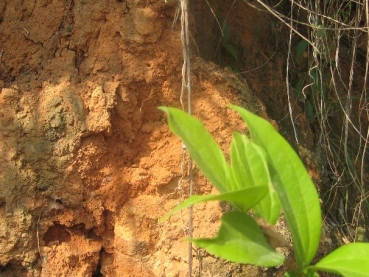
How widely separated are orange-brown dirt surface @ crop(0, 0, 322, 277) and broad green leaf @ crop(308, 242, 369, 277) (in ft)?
2.51

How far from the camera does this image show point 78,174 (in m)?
2.14

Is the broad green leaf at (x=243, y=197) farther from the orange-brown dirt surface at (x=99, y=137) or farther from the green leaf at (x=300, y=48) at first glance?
the green leaf at (x=300, y=48)

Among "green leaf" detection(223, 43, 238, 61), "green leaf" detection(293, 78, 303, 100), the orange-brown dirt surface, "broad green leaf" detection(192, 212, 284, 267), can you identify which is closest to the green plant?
"broad green leaf" detection(192, 212, 284, 267)

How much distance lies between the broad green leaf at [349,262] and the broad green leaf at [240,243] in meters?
0.14

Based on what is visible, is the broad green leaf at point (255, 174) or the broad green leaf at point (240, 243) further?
the broad green leaf at point (255, 174)

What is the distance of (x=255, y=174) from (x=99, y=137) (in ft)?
3.32

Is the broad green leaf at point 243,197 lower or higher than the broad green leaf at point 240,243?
higher

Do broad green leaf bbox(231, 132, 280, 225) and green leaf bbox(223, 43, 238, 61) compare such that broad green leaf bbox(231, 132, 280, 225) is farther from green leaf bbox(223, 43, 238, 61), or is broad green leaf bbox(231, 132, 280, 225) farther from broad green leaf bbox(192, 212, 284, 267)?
green leaf bbox(223, 43, 238, 61)

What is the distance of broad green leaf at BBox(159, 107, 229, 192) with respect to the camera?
123 cm

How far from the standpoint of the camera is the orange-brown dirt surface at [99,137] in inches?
82.5

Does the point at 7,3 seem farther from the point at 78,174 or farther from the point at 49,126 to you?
the point at 78,174

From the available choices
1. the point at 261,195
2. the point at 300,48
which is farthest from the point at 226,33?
the point at 261,195

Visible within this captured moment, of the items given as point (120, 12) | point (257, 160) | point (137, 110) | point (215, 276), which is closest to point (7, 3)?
point (120, 12)

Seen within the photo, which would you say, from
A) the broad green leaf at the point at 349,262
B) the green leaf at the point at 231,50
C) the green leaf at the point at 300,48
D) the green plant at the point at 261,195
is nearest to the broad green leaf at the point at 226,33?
the green leaf at the point at 231,50
